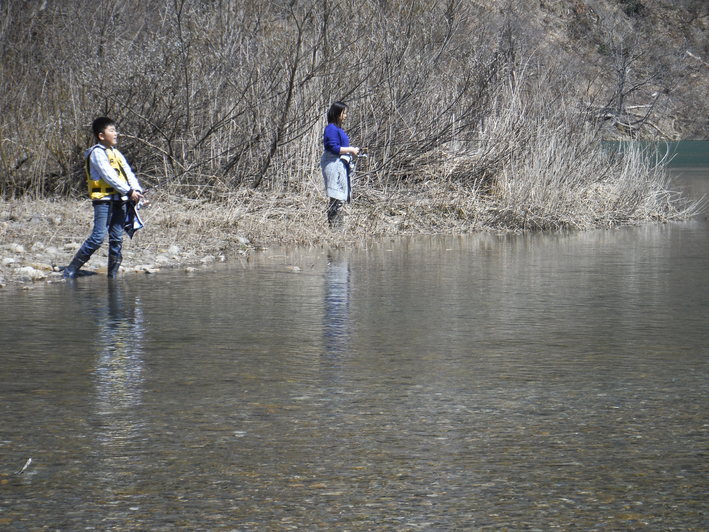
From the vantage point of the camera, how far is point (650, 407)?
6.23 metres

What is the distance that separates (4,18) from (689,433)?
1693 centimetres

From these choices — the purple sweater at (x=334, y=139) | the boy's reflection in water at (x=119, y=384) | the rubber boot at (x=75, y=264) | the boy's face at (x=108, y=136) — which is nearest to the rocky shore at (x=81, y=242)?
the rubber boot at (x=75, y=264)

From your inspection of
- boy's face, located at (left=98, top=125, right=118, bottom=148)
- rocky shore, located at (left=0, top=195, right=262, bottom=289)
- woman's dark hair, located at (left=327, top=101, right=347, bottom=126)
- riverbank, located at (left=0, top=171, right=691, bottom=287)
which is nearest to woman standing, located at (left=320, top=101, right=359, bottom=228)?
woman's dark hair, located at (left=327, top=101, right=347, bottom=126)

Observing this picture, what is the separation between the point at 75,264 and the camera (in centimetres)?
1187

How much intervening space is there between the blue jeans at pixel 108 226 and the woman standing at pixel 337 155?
14.0 feet

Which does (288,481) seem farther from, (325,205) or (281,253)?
(325,205)

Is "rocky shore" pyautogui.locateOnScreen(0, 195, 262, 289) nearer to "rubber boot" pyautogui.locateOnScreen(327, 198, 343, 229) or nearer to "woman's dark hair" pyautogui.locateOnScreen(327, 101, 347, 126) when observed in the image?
"rubber boot" pyautogui.locateOnScreen(327, 198, 343, 229)

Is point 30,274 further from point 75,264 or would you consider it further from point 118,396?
point 118,396

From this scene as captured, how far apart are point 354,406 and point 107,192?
251 inches

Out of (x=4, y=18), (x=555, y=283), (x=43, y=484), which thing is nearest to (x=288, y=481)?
(x=43, y=484)

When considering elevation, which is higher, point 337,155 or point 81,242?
point 337,155

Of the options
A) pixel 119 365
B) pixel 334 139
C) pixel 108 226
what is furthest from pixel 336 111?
Answer: pixel 119 365

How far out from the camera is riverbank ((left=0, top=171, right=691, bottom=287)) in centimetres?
1321

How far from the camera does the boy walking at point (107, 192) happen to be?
11750 mm
